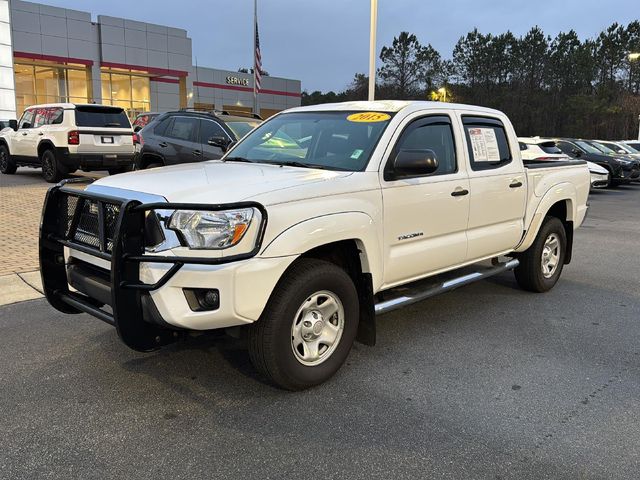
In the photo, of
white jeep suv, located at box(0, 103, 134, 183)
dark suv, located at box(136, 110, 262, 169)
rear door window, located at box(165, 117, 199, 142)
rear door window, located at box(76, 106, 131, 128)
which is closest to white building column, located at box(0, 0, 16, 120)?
white jeep suv, located at box(0, 103, 134, 183)

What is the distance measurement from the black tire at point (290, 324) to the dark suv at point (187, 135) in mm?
6857

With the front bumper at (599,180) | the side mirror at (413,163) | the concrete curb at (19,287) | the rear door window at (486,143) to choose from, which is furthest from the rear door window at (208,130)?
the front bumper at (599,180)

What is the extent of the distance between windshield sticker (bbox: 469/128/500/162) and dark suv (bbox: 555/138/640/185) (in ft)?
52.2

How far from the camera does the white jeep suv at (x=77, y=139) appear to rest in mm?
13648

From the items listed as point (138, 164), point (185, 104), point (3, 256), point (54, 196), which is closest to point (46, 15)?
point (185, 104)

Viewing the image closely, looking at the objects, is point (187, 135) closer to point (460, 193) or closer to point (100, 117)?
point (100, 117)

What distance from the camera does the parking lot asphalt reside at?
2918 millimetres

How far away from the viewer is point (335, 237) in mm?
3617

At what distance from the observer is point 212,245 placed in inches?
124

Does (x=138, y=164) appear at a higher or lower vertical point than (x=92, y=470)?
higher

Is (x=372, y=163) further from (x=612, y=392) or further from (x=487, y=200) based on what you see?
(x=612, y=392)

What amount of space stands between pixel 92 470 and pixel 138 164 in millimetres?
9524

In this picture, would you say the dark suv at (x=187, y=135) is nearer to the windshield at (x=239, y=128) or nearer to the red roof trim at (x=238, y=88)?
the windshield at (x=239, y=128)

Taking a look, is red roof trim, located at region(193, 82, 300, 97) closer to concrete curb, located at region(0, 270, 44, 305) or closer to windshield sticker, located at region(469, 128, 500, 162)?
concrete curb, located at region(0, 270, 44, 305)
